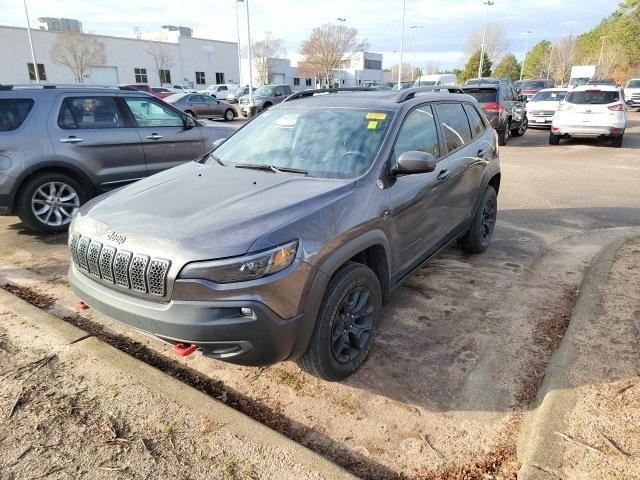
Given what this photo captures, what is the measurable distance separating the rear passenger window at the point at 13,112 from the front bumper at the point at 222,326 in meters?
4.08

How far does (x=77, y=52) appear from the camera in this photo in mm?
47812

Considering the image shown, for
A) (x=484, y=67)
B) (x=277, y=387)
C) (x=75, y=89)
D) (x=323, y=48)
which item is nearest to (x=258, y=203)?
(x=277, y=387)

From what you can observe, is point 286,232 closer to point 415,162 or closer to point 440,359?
point 415,162

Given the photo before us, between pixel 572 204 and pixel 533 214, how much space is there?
1.04 meters

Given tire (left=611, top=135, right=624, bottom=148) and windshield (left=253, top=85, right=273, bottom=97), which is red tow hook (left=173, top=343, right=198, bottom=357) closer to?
tire (left=611, top=135, right=624, bottom=148)

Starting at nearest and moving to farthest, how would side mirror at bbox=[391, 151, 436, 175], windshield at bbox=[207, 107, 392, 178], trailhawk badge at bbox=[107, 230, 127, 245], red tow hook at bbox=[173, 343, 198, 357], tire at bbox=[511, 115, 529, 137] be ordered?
red tow hook at bbox=[173, 343, 198, 357], trailhawk badge at bbox=[107, 230, 127, 245], side mirror at bbox=[391, 151, 436, 175], windshield at bbox=[207, 107, 392, 178], tire at bbox=[511, 115, 529, 137]

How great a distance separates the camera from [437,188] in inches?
153

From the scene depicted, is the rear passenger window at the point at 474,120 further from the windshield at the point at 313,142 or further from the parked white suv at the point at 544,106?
the parked white suv at the point at 544,106

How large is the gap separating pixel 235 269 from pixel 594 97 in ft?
47.5

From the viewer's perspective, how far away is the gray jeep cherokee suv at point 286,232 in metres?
2.39

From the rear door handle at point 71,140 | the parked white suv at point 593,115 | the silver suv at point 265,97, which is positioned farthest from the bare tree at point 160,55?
the rear door handle at point 71,140

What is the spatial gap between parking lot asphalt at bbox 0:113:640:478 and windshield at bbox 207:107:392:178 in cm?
133

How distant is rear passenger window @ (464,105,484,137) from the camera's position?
16.4 ft

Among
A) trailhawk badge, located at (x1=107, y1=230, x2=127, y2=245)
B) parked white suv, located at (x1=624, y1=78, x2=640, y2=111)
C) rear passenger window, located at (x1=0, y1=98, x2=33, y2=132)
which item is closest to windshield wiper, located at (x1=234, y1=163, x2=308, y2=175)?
trailhawk badge, located at (x1=107, y1=230, x2=127, y2=245)
